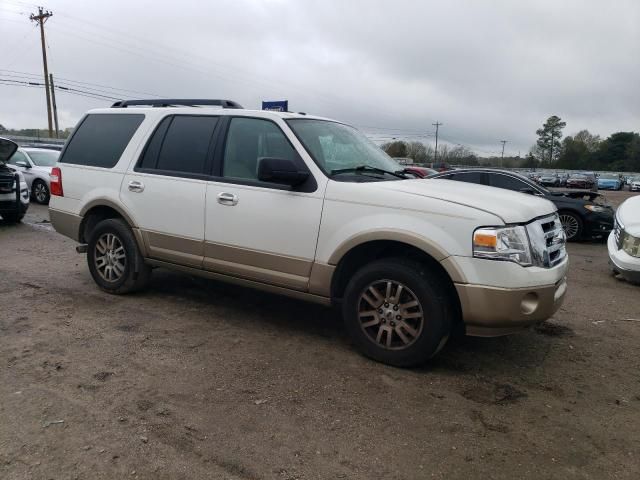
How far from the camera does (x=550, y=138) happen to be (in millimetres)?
103500

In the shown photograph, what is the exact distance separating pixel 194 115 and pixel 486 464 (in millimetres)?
3908

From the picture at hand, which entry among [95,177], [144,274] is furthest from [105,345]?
[95,177]

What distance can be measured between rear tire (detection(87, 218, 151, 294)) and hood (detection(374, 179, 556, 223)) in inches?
108

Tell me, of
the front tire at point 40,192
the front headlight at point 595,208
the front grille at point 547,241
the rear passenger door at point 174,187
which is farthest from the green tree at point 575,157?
the rear passenger door at point 174,187

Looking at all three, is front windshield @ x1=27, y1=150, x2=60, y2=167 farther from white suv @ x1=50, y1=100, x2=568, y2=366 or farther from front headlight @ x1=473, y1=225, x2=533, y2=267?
front headlight @ x1=473, y1=225, x2=533, y2=267

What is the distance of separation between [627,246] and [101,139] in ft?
21.8

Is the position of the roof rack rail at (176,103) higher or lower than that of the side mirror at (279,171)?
higher

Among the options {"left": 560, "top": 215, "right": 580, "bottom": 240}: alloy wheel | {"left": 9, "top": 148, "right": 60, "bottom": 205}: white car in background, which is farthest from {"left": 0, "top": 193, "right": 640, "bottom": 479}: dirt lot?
{"left": 9, "top": 148, "right": 60, "bottom": 205}: white car in background

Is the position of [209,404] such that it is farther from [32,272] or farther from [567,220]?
[567,220]

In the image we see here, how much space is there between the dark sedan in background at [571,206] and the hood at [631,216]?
2999 millimetres

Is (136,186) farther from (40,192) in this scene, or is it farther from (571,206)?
(40,192)

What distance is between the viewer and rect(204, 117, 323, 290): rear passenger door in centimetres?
Result: 418

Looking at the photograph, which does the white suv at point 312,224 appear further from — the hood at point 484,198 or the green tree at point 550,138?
the green tree at point 550,138

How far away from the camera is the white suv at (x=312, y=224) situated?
3586 mm
